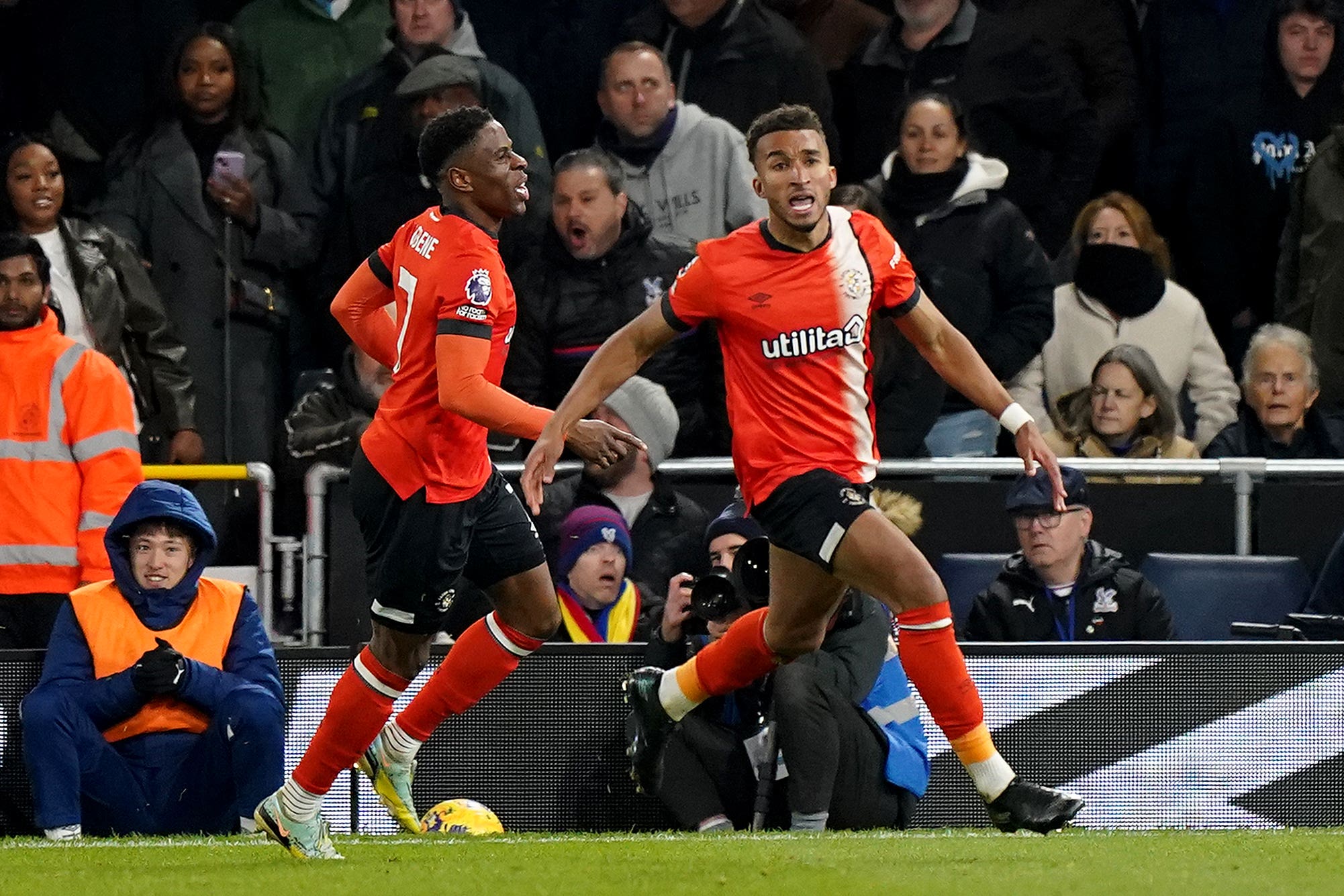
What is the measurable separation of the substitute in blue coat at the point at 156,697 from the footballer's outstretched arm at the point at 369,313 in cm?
101

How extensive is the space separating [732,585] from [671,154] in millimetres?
3183

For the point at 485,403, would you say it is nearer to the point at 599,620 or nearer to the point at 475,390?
the point at 475,390

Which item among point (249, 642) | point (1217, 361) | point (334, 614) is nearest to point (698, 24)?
point (1217, 361)

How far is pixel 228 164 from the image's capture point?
10055 millimetres

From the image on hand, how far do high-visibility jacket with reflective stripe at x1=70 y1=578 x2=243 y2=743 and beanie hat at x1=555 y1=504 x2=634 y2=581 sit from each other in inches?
50.0

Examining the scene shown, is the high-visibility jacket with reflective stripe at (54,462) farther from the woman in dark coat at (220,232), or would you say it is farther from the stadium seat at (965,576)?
the stadium seat at (965,576)

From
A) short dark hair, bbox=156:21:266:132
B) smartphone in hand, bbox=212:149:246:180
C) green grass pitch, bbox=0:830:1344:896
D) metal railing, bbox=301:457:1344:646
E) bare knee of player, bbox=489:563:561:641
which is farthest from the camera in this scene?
short dark hair, bbox=156:21:266:132

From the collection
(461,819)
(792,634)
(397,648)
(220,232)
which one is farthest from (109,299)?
(792,634)

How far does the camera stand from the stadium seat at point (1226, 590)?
8.55m

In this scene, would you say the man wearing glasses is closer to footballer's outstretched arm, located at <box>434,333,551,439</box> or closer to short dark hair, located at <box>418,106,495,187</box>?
footballer's outstretched arm, located at <box>434,333,551,439</box>

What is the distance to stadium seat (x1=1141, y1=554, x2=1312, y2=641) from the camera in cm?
855

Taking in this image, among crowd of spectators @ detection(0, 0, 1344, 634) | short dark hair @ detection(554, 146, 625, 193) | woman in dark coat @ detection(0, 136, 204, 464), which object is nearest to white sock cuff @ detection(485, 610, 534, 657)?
crowd of spectators @ detection(0, 0, 1344, 634)

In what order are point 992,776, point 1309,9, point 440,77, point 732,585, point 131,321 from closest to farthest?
point 992,776
point 732,585
point 131,321
point 440,77
point 1309,9

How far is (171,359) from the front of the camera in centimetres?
980
